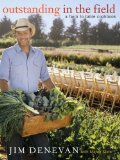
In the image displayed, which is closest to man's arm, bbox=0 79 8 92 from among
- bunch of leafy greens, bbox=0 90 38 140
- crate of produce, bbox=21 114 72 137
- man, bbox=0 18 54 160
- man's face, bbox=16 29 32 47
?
man, bbox=0 18 54 160

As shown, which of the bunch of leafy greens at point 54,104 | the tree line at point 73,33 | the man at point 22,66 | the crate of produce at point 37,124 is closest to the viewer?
the crate of produce at point 37,124

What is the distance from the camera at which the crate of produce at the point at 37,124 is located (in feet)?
11.2

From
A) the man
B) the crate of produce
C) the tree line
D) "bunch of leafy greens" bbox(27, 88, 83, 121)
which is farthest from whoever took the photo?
the tree line

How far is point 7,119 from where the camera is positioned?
139 inches

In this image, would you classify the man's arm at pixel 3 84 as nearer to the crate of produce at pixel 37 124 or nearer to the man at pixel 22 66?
the man at pixel 22 66

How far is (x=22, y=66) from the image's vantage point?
4.03 metres

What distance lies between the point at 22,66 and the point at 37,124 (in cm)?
78

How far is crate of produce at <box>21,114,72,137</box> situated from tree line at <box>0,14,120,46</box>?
138ft

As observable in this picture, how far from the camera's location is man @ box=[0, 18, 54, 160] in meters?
3.87

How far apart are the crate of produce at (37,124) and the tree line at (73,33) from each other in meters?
42.0

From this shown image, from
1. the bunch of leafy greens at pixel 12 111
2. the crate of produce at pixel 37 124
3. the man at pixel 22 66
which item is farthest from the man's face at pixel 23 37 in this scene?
the crate of produce at pixel 37 124

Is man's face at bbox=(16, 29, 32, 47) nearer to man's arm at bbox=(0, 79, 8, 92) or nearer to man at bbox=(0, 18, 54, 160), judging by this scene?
man at bbox=(0, 18, 54, 160)

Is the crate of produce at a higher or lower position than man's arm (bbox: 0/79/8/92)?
lower

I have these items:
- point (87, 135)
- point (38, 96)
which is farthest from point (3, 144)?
point (38, 96)
